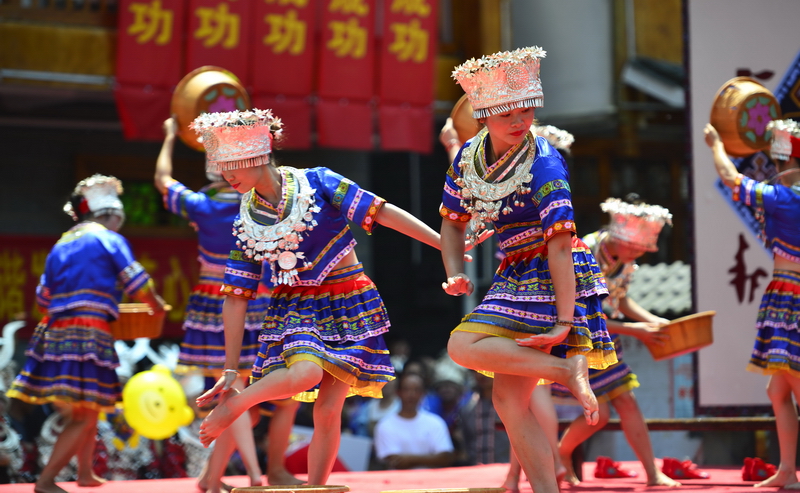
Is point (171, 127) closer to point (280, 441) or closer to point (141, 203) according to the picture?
point (280, 441)

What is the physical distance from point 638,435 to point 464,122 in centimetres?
184

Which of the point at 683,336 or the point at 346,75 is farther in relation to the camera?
the point at 346,75

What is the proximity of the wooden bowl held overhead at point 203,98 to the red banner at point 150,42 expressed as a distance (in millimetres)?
3056

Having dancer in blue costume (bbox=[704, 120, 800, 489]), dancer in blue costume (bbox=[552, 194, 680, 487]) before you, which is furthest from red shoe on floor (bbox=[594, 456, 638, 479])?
dancer in blue costume (bbox=[704, 120, 800, 489])

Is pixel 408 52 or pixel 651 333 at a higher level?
pixel 408 52

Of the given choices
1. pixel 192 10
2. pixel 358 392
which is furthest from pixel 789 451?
pixel 192 10

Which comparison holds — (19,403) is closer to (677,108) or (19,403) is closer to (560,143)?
(560,143)

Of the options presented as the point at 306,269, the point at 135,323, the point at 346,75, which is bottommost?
the point at 135,323

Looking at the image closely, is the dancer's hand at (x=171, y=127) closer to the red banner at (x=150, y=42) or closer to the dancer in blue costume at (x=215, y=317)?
the dancer in blue costume at (x=215, y=317)

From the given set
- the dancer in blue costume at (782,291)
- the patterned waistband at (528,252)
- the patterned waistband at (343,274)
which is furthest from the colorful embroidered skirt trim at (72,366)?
the dancer in blue costume at (782,291)

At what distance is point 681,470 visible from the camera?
18.3ft

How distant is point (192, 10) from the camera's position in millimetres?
8844

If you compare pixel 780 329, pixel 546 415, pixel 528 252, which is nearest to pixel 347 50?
pixel 546 415

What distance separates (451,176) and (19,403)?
494 cm
